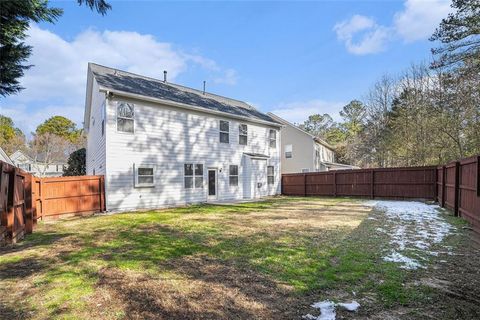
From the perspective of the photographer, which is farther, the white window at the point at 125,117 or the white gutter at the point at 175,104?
the white window at the point at 125,117

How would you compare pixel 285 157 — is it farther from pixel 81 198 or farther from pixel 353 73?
pixel 81 198

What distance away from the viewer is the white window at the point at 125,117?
12.2 meters

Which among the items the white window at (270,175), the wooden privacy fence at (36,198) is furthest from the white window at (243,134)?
the wooden privacy fence at (36,198)

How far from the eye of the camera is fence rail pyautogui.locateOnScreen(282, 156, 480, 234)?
25.2ft

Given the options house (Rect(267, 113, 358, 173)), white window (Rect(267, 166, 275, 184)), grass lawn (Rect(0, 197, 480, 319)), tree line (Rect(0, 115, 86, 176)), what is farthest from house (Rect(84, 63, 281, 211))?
tree line (Rect(0, 115, 86, 176))

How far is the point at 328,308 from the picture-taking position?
3.17m

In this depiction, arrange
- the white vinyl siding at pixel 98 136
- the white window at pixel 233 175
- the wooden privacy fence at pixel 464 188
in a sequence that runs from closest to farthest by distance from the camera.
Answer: the wooden privacy fence at pixel 464 188, the white vinyl siding at pixel 98 136, the white window at pixel 233 175

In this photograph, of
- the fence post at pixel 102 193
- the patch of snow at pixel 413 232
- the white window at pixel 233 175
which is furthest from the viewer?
the white window at pixel 233 175

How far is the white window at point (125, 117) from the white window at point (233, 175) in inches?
247

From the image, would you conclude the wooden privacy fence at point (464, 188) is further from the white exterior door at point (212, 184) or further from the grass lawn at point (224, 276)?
the white exterior door at point (212, 184)

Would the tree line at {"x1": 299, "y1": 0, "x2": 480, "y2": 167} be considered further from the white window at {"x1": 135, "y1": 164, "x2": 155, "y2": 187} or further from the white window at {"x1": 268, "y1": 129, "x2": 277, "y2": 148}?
Answer: the white window at {"x1": 135, "y1": 164, "x2": 155, "y2": 187}

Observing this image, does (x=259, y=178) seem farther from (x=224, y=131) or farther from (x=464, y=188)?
(x=464, y=188)

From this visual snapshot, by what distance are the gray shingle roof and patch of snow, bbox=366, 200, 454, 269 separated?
1055 centimetres

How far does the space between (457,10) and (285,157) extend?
1754cm
